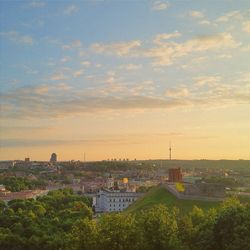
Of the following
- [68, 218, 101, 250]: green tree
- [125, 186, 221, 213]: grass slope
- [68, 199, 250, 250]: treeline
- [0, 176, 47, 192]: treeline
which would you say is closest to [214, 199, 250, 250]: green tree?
[68, 199, 250, 250]: treeline

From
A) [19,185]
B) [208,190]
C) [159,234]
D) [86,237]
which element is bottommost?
[19,185]

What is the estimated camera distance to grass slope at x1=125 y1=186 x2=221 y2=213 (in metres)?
50.8

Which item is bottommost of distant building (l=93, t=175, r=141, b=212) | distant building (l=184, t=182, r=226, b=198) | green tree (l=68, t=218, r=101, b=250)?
distant building (l=93, t=175, r=141, b=212)

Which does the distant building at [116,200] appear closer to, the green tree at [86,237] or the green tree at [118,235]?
the green tree at [86,237]

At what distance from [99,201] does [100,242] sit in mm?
69290

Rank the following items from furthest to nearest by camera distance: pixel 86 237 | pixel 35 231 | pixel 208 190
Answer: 1. pixel 208 190
2. pixel 35 231
3. pixel 86 237

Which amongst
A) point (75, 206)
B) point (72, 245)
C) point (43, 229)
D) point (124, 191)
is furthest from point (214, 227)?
point (124, 191)

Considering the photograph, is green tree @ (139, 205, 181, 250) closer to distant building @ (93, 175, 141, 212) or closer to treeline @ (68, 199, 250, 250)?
treeline @ (68, 199, 250, 250)

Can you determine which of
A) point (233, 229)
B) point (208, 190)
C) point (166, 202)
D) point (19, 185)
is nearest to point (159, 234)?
point (233, 229)

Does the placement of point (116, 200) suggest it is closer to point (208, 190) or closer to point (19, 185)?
point (19, 185)

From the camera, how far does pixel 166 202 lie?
178 ft

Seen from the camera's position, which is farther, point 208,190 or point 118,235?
point 208,190

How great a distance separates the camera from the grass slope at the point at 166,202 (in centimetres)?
5084

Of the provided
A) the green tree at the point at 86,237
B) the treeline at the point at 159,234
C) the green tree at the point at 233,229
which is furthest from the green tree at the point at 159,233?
the green tree at the point at 86,237
